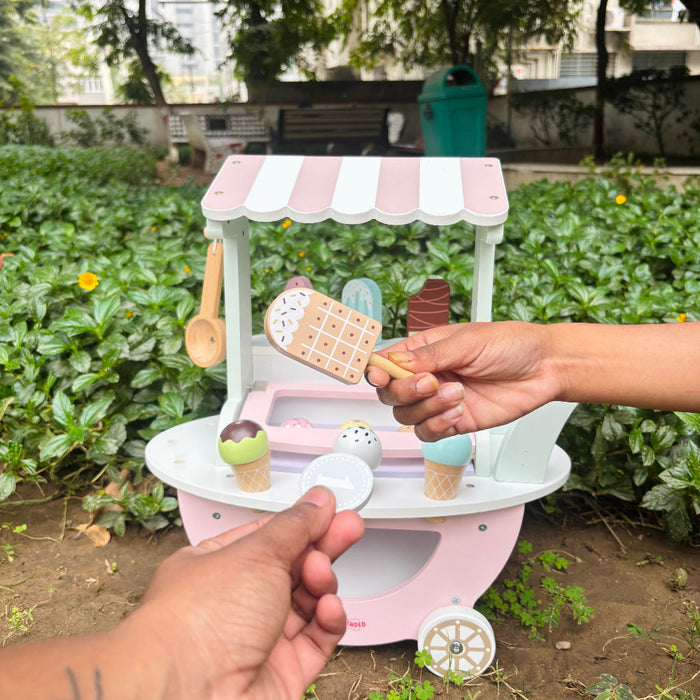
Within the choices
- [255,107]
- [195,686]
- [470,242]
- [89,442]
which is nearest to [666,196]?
[470,242]

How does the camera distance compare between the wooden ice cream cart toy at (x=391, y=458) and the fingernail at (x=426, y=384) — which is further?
the wooden ice cream cart toy at (x=391, y=458)

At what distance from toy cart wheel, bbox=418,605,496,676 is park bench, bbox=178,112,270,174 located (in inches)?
352

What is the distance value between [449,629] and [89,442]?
3.99 feet

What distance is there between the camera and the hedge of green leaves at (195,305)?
2004mm

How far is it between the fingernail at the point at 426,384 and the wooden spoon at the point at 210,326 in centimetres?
84

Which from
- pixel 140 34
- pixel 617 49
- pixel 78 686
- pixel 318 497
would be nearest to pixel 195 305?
pixel 318 497

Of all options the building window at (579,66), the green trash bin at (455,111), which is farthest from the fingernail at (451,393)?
→ the building window at (579,66)

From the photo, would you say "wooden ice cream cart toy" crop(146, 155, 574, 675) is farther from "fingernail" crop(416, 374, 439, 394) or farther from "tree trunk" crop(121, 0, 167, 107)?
"tree trunk" crop(121, 0, 167, 107)

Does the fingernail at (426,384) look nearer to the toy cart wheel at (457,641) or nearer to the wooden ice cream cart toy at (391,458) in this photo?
the wooden ice cream cart toy at (391,458)

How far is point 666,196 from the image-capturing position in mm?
3912

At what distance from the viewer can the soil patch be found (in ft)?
5.36

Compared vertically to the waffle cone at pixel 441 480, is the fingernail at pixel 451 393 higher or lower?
higher

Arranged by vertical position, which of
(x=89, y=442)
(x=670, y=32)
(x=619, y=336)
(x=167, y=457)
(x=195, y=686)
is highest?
(x=670, y=32)

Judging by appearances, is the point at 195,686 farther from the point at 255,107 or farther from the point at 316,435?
the point at 255,107
